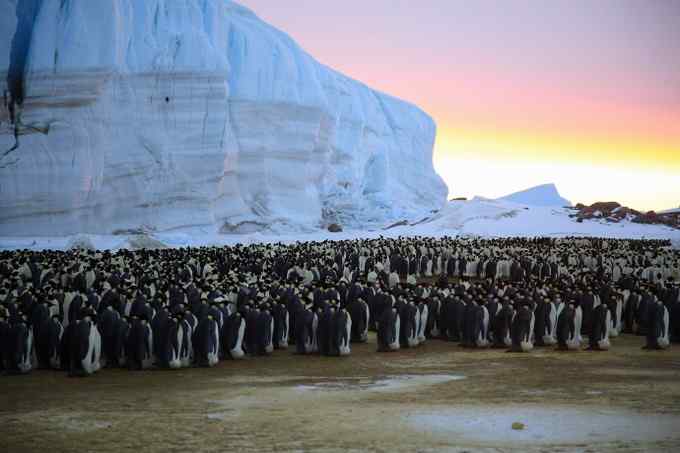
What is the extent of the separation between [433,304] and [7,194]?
89.5ft

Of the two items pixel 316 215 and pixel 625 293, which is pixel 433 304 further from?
pixel 316 215

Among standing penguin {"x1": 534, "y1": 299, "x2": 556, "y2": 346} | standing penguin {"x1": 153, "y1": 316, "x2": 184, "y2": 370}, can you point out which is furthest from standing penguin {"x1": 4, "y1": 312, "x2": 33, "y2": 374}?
standing penguin {"x1": 534, "y1": 299, "x2": 556, "y2": 346}

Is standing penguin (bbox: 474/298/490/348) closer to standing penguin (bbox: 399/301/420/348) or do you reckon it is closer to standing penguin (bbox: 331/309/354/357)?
standing penguin (bbox: 399/301/420/348)

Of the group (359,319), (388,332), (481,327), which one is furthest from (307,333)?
(481,327)

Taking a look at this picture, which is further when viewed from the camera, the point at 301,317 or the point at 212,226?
the point at 212,226

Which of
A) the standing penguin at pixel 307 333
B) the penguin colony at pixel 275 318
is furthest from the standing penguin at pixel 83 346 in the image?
the standing penguin at pixel 307 333

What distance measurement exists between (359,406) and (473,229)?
42.6 m

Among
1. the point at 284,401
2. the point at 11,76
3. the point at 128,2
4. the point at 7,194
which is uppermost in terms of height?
the point at 128,2

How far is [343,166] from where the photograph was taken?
59969 millimetres

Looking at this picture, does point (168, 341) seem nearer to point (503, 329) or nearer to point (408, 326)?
point (408, 326)

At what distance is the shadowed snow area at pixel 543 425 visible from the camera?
741 centimetres

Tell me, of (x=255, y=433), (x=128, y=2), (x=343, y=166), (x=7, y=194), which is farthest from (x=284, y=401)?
(x=343, y=166)

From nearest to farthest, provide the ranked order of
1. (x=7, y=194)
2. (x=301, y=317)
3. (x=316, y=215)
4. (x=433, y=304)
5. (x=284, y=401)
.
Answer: (x=284, y=401)
(x=301, y=317)
(x=433, y=304)
(x=7, y=194)
(x=316, y=215)

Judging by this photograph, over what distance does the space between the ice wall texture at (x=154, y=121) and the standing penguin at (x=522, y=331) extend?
28063 mm
